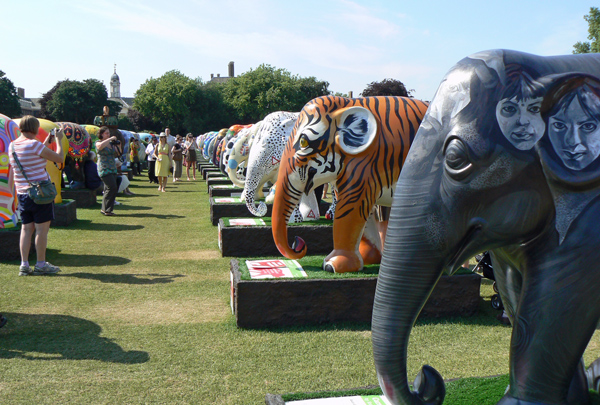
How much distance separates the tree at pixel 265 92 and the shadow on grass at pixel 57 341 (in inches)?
2246

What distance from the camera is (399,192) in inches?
71.0

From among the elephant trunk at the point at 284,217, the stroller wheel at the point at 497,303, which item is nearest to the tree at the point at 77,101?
the elephant trunk at the point at 284,217

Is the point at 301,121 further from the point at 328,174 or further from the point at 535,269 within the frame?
the point at 535,269

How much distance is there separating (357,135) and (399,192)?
117 inches

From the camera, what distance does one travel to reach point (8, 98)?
185 ft

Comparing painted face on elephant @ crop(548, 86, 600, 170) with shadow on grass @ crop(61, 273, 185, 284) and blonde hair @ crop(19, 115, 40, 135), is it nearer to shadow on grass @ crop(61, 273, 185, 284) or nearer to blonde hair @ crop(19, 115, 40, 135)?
shadow on grass @ crop(61, 273, 185, 284)

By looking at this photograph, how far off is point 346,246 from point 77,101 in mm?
64019

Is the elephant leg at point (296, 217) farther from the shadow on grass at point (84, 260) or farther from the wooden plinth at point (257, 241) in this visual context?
the shadow on grass at point (84, 260)

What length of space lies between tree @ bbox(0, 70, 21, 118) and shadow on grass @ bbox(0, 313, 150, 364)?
5805 cm

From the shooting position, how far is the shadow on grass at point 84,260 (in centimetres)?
731

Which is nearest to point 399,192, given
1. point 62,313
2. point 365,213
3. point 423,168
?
point 423,168

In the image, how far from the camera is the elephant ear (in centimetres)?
470

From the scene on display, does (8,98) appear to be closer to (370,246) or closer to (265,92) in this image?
(265,92)

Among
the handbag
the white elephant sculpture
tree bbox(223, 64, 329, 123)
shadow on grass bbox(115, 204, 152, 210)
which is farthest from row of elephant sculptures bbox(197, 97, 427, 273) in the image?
tree bbox(223, 64, 329, 123)
